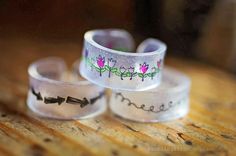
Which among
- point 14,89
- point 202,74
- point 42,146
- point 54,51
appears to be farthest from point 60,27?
point 42,146

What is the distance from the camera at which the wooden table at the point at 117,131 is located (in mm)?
594

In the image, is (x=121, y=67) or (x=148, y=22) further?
(x=148, y=22)

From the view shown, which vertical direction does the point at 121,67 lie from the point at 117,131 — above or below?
above

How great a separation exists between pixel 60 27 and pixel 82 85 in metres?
0.37

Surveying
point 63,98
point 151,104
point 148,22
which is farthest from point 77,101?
point 148,22

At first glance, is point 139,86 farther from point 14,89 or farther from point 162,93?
point 14,89

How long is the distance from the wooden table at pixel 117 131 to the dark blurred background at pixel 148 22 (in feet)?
0.46

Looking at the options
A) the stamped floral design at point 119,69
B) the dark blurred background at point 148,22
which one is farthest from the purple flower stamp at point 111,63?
the dark blurred background at point 148,22

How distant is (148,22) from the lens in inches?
40.8

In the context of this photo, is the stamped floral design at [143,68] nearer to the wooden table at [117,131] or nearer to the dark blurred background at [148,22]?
the wooden table at [117,131]

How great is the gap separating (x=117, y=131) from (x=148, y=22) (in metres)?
0.45

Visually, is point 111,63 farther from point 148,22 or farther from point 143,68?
point 148,22

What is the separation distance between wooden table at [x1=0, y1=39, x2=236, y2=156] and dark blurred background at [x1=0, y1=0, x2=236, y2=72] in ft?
0.46

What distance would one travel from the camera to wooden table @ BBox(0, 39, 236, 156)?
0.59 metres
